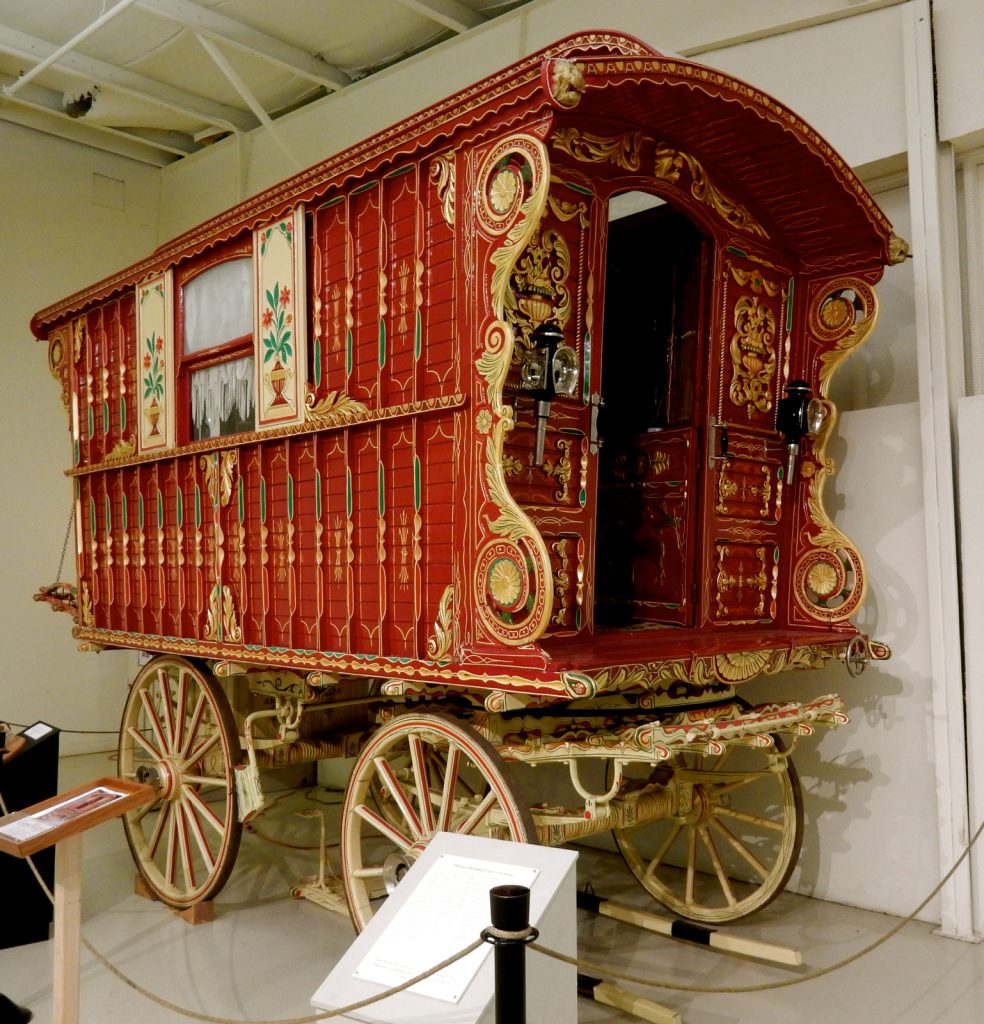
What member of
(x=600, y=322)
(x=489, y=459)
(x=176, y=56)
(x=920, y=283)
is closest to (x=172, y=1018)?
(x=489, y=459)

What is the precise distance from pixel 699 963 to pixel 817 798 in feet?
3.31

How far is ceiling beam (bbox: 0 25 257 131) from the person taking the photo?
6000 mm

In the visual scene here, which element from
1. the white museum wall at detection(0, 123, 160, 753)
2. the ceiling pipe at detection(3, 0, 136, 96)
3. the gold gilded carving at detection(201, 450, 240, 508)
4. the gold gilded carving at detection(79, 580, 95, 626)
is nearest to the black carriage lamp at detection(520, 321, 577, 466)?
the gold gilded carving at detection(201, 450, 240, 508)

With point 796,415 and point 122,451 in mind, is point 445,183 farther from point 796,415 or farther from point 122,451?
point 122,451

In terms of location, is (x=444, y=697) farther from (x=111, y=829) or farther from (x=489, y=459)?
(x=111, y=829)

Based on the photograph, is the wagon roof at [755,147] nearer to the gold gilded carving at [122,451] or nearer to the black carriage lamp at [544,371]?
the black carriage lamp at [544,371]

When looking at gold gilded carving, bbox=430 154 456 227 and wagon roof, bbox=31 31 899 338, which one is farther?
gold gilded carving, bbox=430 154 456 227

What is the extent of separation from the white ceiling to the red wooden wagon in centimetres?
184

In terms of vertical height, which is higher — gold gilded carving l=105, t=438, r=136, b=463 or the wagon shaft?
gold gilded carving l=105, t=438, r=136, b=463

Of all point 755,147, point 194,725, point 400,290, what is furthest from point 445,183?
point 194,725

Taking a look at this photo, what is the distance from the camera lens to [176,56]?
623 cm

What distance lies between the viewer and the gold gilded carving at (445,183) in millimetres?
3012

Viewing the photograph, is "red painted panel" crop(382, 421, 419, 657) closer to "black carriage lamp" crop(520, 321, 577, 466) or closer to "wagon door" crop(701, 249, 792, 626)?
"black carriage lamp" crop(520, 321, 577, 466)

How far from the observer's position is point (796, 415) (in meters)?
3.75
